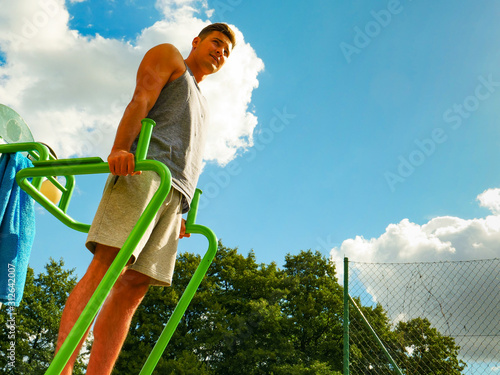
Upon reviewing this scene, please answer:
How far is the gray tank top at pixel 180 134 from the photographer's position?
54.8 inches

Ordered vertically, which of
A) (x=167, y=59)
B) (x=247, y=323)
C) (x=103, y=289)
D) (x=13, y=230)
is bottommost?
(x=103, y=289)

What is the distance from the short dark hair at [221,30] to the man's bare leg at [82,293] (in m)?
0.98

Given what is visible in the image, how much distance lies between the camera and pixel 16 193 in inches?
61.1

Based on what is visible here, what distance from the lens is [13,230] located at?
1513 mm

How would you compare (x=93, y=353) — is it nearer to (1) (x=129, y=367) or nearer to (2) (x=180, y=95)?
(2) (x=180, y=95)

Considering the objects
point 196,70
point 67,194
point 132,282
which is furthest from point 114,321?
point 196,70

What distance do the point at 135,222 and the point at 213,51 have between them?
2.64ft

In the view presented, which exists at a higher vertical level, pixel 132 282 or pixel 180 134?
pixel 180 134

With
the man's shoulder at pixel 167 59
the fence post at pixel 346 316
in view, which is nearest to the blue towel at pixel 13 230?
the man's shoulder at pixel 167 59

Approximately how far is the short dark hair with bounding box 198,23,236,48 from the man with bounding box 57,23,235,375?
3 cm

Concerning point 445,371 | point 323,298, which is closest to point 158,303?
point 323,298

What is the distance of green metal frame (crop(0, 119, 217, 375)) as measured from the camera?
91 centimetres

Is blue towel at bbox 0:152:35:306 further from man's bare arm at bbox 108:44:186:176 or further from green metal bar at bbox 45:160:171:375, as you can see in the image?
green metal bar at bbox 45:160:171:375

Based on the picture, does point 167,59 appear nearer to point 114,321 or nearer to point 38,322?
point 114,321
